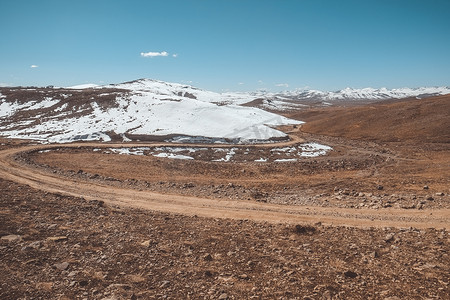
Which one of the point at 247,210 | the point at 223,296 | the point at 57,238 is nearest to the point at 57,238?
the point at 57,238

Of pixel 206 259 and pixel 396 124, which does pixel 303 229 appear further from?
pixel 396 124

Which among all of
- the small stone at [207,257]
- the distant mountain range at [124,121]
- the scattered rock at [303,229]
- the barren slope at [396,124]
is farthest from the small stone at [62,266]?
the barren slope at [396,124]

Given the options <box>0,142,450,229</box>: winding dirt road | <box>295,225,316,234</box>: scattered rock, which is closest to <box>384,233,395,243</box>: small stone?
<box>0,142,450,229</box>: winding dirt road

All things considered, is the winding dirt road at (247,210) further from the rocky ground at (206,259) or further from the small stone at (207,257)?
the small stone at (207,257)

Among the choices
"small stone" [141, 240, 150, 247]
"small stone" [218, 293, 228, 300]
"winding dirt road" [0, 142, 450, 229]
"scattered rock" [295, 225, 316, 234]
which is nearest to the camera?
"small stone" [218, 293, 228, 300]

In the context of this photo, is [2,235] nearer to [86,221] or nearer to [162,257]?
[86,221]

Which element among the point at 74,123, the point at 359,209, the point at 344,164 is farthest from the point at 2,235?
the point at 74,123

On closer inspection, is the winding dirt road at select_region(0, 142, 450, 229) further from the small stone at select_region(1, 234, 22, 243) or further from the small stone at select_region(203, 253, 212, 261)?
the small stone at select_region(1, 234, 22, 243)
